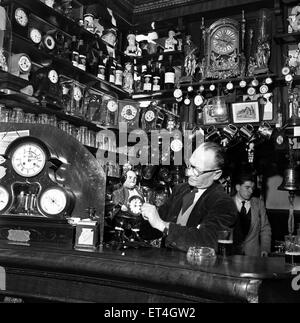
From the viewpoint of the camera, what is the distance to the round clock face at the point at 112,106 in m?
4.54

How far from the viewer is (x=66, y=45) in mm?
4020

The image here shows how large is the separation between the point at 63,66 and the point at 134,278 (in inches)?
120

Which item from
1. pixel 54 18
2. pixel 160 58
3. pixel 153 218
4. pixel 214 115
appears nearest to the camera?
pixel 153 218

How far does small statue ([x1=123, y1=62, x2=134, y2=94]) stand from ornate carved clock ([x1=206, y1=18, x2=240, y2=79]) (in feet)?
3.23

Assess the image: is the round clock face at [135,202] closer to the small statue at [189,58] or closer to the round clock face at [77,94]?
the round clock face at [77,94]

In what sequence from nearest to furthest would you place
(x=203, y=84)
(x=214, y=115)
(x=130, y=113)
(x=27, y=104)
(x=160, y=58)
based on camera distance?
(x=27, y=104) < (x=214, y=115) < (x=203, y=84) < (x=130, y=113) < (x=160, y=58)

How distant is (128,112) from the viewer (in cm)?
464

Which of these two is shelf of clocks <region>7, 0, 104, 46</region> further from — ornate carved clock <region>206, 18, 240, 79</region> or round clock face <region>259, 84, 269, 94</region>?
round clock face <region>259, 84, 269, 94</region>

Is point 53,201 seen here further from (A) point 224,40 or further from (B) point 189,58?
(A) point 224,40

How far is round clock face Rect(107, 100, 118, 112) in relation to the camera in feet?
14.9

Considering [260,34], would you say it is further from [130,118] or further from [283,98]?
[130,118]

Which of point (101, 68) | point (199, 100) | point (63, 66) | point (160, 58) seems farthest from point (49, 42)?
point (199, 100)

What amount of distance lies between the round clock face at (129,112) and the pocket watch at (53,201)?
9.45ft
